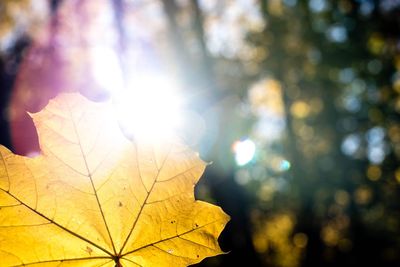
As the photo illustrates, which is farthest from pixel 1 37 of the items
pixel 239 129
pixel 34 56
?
pixel 239 129

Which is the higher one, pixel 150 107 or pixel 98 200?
pixel 150 107

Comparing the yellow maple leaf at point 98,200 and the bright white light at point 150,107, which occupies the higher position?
the bright white light at point 150,107

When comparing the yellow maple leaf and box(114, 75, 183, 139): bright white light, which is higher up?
box(114, 75, 183, 139): bright white light

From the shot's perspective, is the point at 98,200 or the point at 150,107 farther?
the point at 150,107

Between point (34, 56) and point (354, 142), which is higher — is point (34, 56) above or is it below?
above

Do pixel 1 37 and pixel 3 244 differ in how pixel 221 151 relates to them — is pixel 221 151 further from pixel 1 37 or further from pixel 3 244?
pixel 3 244
